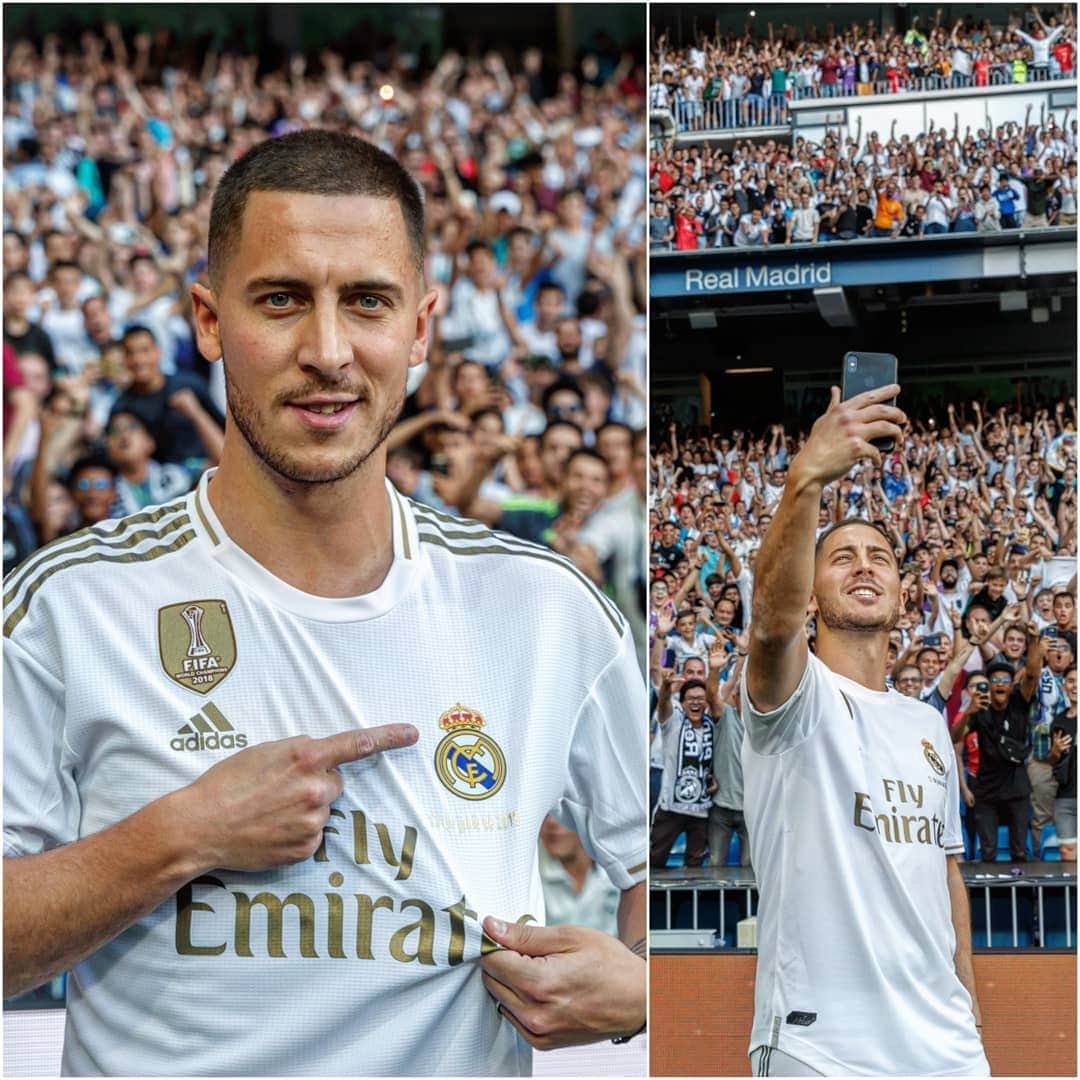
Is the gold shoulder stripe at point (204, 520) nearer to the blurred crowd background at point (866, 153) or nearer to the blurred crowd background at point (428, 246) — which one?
the blurred crowd background at point (428, 246)

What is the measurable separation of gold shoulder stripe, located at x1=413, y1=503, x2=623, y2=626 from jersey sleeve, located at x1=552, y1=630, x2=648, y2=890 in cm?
8

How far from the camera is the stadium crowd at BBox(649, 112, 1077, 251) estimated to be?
2559mm

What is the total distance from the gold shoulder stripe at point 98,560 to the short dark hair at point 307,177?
419 mm

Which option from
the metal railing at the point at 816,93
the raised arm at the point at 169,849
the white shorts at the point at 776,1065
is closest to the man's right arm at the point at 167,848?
the raised arm at the point at 169,849

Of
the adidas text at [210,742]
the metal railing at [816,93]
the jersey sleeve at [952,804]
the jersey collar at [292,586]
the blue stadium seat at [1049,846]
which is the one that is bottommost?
the blue stadium seat at [1049,846]

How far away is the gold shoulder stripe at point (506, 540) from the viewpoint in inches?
89.8

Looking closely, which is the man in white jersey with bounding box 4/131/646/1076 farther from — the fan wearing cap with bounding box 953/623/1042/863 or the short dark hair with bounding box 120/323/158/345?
the short dark hair with bounding box 120/323/158/345

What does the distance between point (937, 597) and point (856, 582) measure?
16 centimetres

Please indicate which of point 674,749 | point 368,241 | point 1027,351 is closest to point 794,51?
point 1027,351

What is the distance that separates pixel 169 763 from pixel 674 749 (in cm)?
90

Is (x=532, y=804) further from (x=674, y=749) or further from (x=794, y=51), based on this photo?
(x=794, y=51)

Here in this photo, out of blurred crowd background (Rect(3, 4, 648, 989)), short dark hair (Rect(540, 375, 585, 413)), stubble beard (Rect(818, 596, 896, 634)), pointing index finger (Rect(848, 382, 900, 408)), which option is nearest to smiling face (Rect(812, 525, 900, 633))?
stubble beard (Rect(818, 596, 896, 634))

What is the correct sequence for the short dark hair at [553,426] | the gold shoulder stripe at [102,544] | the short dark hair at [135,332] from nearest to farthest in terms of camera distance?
the gold shoulder stripe at [102,544], the short dark hair at [553,426], the short dark hair at [135,332]

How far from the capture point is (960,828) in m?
2.43
